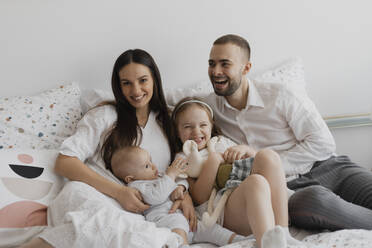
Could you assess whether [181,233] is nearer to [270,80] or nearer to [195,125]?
[195,125]

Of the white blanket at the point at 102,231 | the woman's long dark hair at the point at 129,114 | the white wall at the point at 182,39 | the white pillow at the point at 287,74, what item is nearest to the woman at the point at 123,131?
the woman's long dark hair at the point at 129,114

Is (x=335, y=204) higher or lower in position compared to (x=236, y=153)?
lower

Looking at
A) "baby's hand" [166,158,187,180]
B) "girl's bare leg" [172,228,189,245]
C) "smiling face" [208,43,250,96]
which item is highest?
"smiling face" [208,43,250,96]

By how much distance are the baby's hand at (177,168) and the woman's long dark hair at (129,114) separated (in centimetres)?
17

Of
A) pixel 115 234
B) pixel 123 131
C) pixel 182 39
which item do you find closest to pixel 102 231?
pixel 115 234

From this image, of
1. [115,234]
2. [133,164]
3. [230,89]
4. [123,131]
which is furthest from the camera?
[230,89]

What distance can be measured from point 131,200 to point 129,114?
43 centimetres

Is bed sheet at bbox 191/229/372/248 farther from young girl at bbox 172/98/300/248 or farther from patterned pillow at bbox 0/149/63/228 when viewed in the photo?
patterned pillow at bbox 0/149/63/228

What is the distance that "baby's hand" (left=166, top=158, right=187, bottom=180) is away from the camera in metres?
1.57

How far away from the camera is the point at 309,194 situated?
4.66ft

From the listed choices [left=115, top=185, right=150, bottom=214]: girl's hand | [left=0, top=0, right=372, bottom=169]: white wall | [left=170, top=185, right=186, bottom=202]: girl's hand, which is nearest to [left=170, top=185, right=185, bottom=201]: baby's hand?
[left=170, top=185, right=186, bottom=202]: girl's hand

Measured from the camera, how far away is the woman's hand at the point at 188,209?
4.88 ft

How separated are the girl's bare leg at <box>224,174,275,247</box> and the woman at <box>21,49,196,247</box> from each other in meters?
0.17

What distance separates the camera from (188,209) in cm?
152
